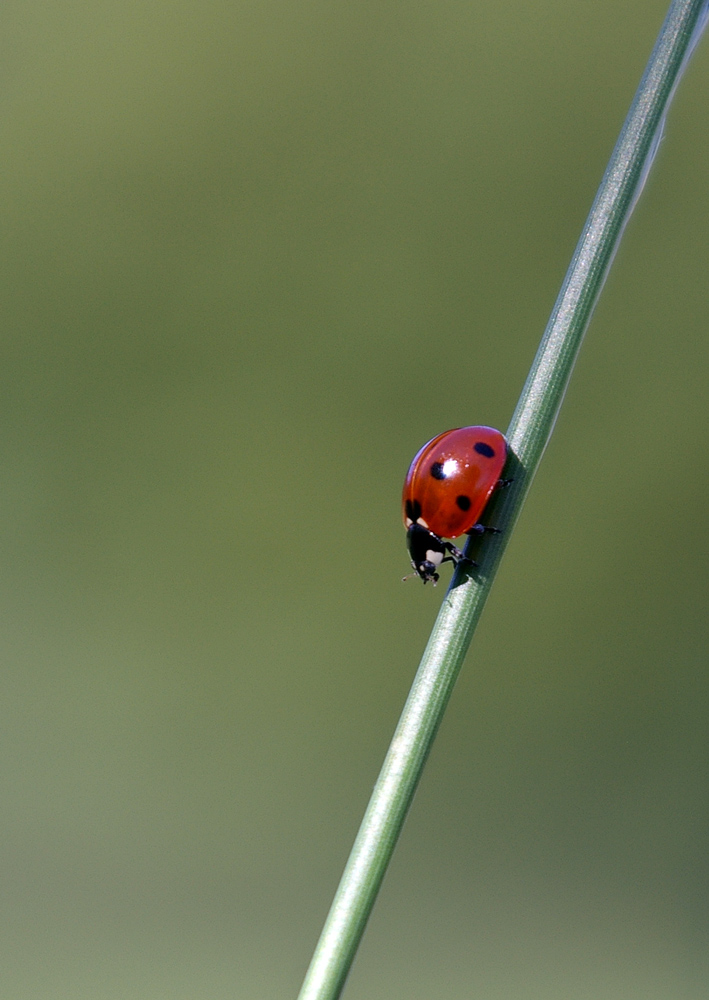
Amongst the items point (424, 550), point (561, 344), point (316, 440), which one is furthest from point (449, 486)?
point (316, 440)

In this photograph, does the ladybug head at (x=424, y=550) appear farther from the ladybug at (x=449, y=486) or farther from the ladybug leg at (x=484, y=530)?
the ladybug leg at (x=484, y=530)

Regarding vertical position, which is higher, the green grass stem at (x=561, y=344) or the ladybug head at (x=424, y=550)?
the green grass stem at (x=561, y=344)

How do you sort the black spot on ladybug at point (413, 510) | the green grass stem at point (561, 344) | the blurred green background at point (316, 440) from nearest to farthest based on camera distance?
the green grass stem at point (561, 344) < the black spot on ladybug at point (413, 510) < the blurred green background at point (316, 440)

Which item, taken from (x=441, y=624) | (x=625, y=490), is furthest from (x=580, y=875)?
(x=441, y=624)

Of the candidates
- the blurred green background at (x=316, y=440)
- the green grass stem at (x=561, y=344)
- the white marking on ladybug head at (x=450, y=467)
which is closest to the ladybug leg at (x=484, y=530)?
the green grass stem at (x=561, y=344)

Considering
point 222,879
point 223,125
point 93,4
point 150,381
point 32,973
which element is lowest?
point 32,973

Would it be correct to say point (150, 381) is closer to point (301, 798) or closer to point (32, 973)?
point (301, 798)

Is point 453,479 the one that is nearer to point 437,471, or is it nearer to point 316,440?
point 437,471
